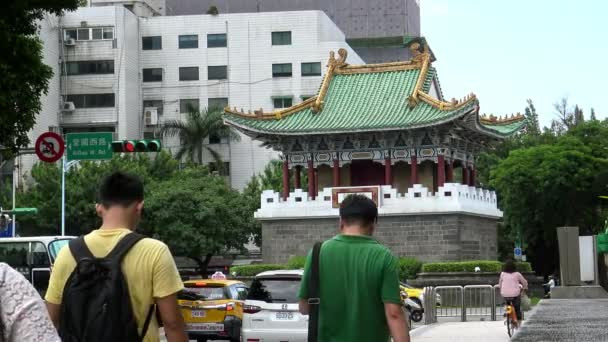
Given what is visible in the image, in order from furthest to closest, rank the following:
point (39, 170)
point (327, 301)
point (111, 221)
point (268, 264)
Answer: point (39, 170) → point (268, 264) → point (327, 301) → point (111, 221)

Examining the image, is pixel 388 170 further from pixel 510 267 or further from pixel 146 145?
pixel 510 267

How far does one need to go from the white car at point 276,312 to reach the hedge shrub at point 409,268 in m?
27.7

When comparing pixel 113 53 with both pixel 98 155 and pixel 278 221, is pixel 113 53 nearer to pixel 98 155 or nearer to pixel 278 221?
pixel 278 221

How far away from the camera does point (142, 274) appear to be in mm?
5969

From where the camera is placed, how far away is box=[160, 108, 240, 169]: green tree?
223 ft

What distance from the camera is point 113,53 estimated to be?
2783 inches

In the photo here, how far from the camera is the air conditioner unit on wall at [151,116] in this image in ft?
235

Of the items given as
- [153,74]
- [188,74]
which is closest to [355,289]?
[188,74]

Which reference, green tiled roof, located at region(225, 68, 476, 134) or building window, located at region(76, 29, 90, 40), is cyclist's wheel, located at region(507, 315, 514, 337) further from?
building window, located at region(76, 29, 90, 40)

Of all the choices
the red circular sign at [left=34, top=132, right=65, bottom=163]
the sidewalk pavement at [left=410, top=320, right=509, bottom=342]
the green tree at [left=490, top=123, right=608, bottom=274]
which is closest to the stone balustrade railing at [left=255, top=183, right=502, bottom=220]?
the green tree at [left=490, top=123, right=608, bottom=274]

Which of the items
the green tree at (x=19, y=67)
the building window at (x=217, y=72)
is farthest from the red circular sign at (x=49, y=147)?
the building window at (x=217, y=72)

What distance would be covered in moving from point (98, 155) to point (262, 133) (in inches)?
785

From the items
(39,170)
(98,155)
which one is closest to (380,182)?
(39,170)

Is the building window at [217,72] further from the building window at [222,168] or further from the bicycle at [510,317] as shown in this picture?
the bicycle at [510,317]
